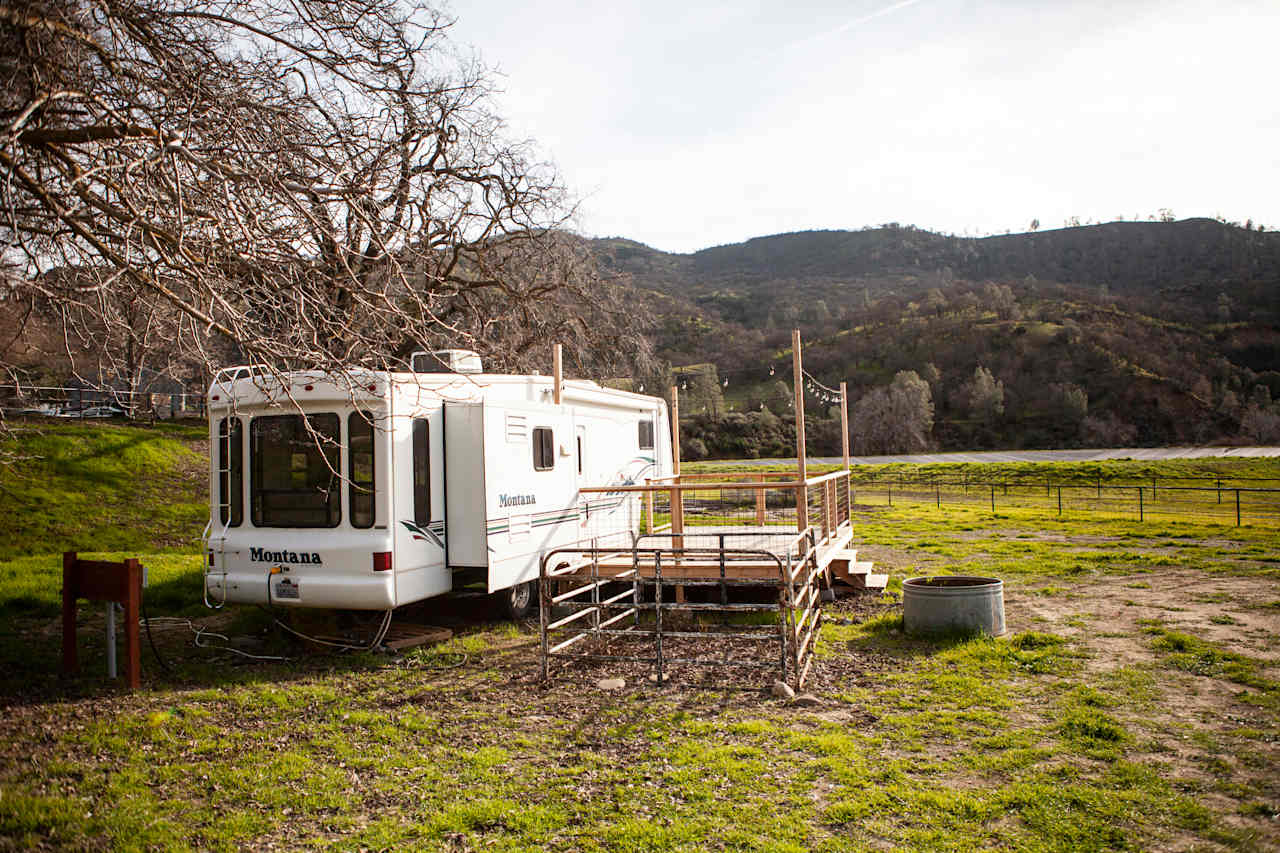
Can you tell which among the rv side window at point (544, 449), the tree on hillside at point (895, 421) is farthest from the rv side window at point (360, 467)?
the tree on hillside at point (895, 421)

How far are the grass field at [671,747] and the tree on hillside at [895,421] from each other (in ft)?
162

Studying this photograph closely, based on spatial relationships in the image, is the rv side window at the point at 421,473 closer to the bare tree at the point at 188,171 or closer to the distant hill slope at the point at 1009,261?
the bare tree at the point at 188,171

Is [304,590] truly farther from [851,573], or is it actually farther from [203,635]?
[851,573]

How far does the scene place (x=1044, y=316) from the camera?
273 feet

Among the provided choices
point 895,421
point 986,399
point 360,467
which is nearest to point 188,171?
point 360,467

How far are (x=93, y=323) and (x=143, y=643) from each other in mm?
3236

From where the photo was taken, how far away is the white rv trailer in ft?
25.1

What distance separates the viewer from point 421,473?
8141 millimetres

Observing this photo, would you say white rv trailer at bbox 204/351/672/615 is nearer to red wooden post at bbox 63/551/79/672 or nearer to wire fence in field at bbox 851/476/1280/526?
red wooden post at bbox 63/551/79/672

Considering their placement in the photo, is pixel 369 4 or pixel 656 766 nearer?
pixel 656 766

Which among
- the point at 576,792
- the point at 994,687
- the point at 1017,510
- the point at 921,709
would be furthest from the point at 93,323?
the point at 1017,510

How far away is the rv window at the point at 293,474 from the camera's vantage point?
7.86m

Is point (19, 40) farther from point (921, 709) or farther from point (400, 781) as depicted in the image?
point (921, 709)

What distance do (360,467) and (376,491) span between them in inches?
12.5
